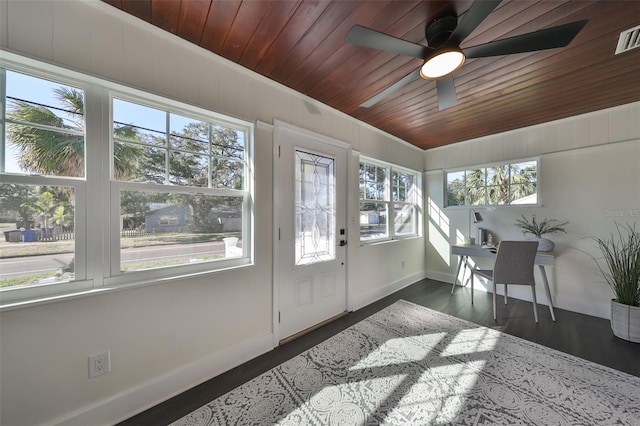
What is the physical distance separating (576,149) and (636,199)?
0.80 metres

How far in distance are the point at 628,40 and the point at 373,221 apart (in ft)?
8.77

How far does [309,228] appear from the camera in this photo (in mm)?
2588

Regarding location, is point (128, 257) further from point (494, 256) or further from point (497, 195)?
point (497, 195)

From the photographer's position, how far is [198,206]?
1.85 metres

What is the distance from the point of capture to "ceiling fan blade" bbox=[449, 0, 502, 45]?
1.09 metres

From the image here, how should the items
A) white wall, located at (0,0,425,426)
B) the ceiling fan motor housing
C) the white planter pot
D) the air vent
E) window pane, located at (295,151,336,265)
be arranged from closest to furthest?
white wall, located at (0,0,425,426)
the ceiling fan motor housing
the air vent
the white planter pot
window pane, located at (295,151,336,265)

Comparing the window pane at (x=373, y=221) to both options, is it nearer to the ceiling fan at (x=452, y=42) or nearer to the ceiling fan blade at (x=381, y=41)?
the ceiling fan at (x=452, y=42)

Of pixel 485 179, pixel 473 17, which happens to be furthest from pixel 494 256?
pixel 473 17

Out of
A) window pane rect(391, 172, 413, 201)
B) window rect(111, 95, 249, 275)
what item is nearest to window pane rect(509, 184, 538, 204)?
window pane rect(391, 172, 413, 201)

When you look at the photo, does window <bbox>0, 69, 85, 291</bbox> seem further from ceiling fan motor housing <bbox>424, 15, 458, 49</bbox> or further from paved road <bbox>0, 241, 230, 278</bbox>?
ceiling fan motor housing <bbox>424, 15, 458, 49</bbox>

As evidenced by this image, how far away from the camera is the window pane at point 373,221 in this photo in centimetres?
330

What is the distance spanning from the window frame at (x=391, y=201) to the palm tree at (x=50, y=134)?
2.68 metres

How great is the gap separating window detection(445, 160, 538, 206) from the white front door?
7.60ft

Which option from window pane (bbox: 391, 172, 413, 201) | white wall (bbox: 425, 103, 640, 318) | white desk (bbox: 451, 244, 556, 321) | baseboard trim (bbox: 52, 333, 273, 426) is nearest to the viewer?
baseboard trim (bbox: 52, 333, 273, 426)
